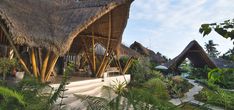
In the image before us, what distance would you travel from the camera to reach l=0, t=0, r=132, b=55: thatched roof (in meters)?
6.94

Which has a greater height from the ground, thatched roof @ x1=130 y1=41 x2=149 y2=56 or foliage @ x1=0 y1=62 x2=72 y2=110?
thatched roof @ x1=130 y1=41 x2=149 y2=56

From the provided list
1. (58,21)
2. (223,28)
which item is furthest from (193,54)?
(223,28)

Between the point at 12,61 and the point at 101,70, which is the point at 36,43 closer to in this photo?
the point at 12,61

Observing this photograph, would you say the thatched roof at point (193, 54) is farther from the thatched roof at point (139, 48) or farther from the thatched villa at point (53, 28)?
the thatched villa at point (53, 28)

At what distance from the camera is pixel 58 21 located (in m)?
9.52

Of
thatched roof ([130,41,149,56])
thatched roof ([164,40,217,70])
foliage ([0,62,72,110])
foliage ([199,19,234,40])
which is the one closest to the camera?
foliage ([199,19,234,40])

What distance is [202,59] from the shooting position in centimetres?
2175

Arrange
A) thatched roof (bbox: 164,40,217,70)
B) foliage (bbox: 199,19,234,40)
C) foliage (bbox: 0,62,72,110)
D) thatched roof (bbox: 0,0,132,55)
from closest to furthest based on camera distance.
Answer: foliage (bbox: 199,19,234,40) < foliage (bbox: 0,62,72,110) < thatched roof (bbox: 0,0,132,55) < thatched roof (bbox: 164,40,217,70)

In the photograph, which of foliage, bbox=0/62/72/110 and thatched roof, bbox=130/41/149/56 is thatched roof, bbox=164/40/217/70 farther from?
foliage, bbox=0/62/72/110

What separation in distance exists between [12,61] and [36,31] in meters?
1.28

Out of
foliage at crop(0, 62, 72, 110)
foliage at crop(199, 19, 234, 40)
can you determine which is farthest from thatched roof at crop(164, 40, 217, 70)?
foliage at crop(199, 19, 234, 40)

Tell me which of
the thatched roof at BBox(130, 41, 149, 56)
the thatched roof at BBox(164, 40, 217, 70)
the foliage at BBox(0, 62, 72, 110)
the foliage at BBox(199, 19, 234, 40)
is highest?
the thatched roof at BBox(130, 41, 149, 56)

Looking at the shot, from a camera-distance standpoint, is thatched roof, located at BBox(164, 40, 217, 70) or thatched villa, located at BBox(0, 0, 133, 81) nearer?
thatched villa, located at BBox(0, 0, 133, 81)

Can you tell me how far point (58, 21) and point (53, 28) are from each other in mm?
1023
